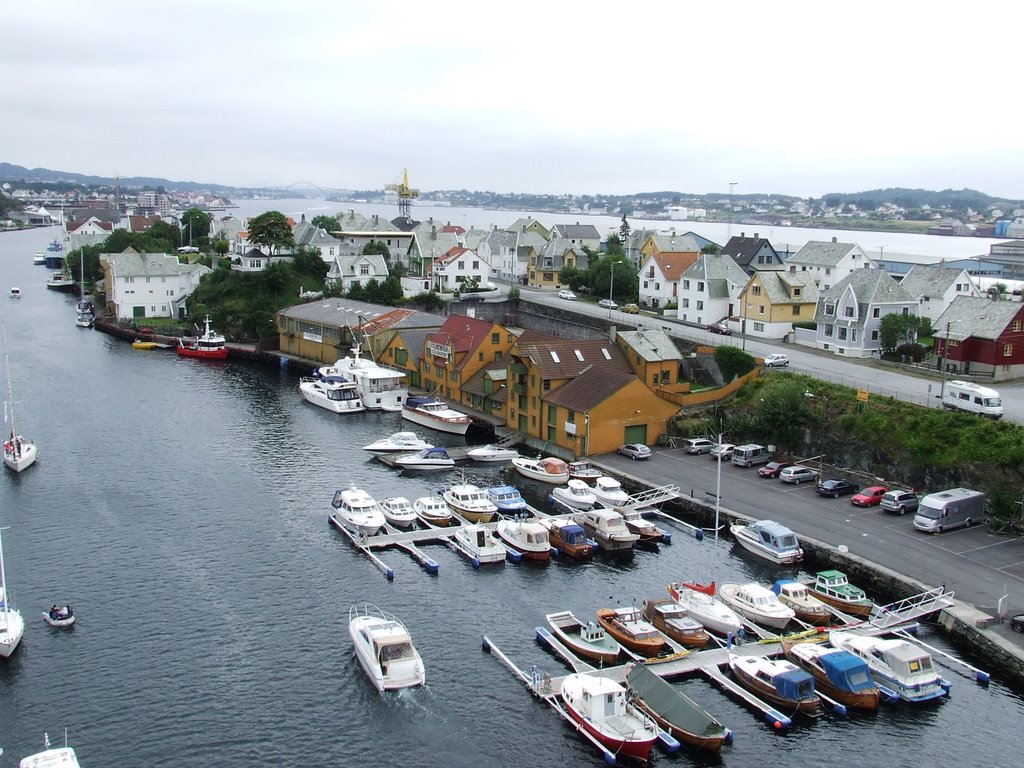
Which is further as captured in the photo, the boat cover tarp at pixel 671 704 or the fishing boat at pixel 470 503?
the fishing boat at pixel 470 503

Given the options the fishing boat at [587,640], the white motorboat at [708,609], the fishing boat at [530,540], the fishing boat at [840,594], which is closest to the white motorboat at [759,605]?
the white motorboat at [708,609]

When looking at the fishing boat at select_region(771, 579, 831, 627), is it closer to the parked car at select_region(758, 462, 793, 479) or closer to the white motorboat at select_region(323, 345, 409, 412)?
the parked car at select_region(758, 462, 793, 479)

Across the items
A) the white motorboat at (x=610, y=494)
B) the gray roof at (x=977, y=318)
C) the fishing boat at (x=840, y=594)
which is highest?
the gray roof at (x=977, y=318)

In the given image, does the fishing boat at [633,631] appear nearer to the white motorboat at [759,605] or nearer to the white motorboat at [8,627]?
the white motorboat at [759,605]

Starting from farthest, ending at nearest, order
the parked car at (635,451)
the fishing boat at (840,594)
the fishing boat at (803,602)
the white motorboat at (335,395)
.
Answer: the white motorboat at (335,395)
the parked car at (635,451)
the fishing boat at (840,594)
the fishing boat at (803,602)

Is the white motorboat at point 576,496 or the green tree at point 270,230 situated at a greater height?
the green tree at point 270,230

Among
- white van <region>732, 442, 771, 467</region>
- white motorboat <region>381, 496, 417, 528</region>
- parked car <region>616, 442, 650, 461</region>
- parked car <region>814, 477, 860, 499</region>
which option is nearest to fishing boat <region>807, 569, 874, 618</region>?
parked car <region>814, 477, 860, 499</region>

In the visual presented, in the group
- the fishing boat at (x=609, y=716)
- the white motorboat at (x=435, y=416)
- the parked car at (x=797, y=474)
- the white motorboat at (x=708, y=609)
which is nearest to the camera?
the fishing boat at (x=609, y=716)

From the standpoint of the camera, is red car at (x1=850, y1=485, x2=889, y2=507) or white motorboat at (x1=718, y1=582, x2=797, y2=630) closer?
white motorboat at (x1=718, y1=582, x2=797, y2=630)
